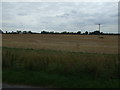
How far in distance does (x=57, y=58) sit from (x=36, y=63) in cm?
125

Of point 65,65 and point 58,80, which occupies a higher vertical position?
point 65,65

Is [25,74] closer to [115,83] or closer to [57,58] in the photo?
[57,58]

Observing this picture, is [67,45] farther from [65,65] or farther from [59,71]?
[59,71]

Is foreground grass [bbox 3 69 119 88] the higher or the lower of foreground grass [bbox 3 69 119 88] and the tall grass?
the lower

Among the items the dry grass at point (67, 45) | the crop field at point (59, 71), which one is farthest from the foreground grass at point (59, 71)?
the dry grass at point (67, 45)

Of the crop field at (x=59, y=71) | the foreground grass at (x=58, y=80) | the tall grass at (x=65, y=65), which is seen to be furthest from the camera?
the tall grass at (x=65, y=65)

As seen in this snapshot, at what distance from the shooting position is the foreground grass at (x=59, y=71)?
7.98 metres

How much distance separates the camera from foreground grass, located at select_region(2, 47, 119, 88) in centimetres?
798

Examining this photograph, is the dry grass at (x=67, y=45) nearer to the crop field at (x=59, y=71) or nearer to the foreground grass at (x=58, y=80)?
the crop field at (x=59, y=71)

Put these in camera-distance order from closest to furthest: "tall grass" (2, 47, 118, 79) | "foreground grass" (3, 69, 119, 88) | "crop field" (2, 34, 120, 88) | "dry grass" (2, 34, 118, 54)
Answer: "foreground grass" (3, 69, 119, 88) → "crop field" (2, 34, 120, 88) → "tall grass" (2, 47, 118, 79) → "dry grass" (2, 34, 118, 54)

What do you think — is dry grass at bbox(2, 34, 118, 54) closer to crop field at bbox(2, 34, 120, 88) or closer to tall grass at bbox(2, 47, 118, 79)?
tall grass at bbox(2, 47, 118, 79)

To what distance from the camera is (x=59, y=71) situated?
31.5 ft

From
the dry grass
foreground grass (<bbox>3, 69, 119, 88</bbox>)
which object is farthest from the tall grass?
the dry grass

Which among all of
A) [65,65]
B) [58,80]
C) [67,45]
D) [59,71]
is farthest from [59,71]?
[67,45]
